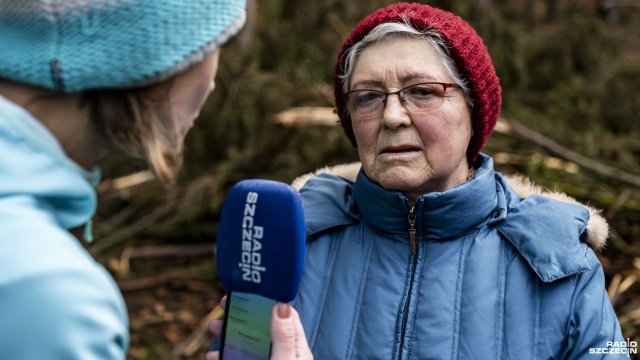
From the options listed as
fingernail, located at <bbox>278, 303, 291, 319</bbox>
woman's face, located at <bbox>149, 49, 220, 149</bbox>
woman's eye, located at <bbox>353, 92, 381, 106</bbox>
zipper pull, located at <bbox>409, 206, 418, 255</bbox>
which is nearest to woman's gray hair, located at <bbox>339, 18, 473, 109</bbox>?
woman's eye, located at <bbox>353, 92, 381, 106</bbox>

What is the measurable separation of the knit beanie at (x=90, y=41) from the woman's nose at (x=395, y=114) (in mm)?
979

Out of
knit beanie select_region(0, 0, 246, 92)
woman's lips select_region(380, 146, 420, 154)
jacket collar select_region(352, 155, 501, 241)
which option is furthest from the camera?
woman's lips select_region(380, 146, 420, 154)

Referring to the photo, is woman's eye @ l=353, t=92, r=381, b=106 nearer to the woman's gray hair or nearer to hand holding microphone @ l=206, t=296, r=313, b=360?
the woman's gray hair

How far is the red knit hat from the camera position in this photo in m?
2.27

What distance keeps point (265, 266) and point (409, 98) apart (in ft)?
3.25

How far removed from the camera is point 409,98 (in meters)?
2.30

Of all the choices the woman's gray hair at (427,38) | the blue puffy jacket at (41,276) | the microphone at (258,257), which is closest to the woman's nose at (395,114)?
the woman's gray hair at (427,38)

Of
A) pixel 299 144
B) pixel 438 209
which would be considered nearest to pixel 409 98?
pixel 438 209

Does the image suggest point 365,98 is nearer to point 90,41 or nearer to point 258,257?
point 258,257

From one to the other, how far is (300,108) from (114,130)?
3.76m

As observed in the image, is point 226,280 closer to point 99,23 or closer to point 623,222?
point 99,23

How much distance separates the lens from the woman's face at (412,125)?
2275mm

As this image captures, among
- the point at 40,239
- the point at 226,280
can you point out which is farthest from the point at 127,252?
the point at 40,239

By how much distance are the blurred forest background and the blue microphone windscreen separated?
2401 mm
